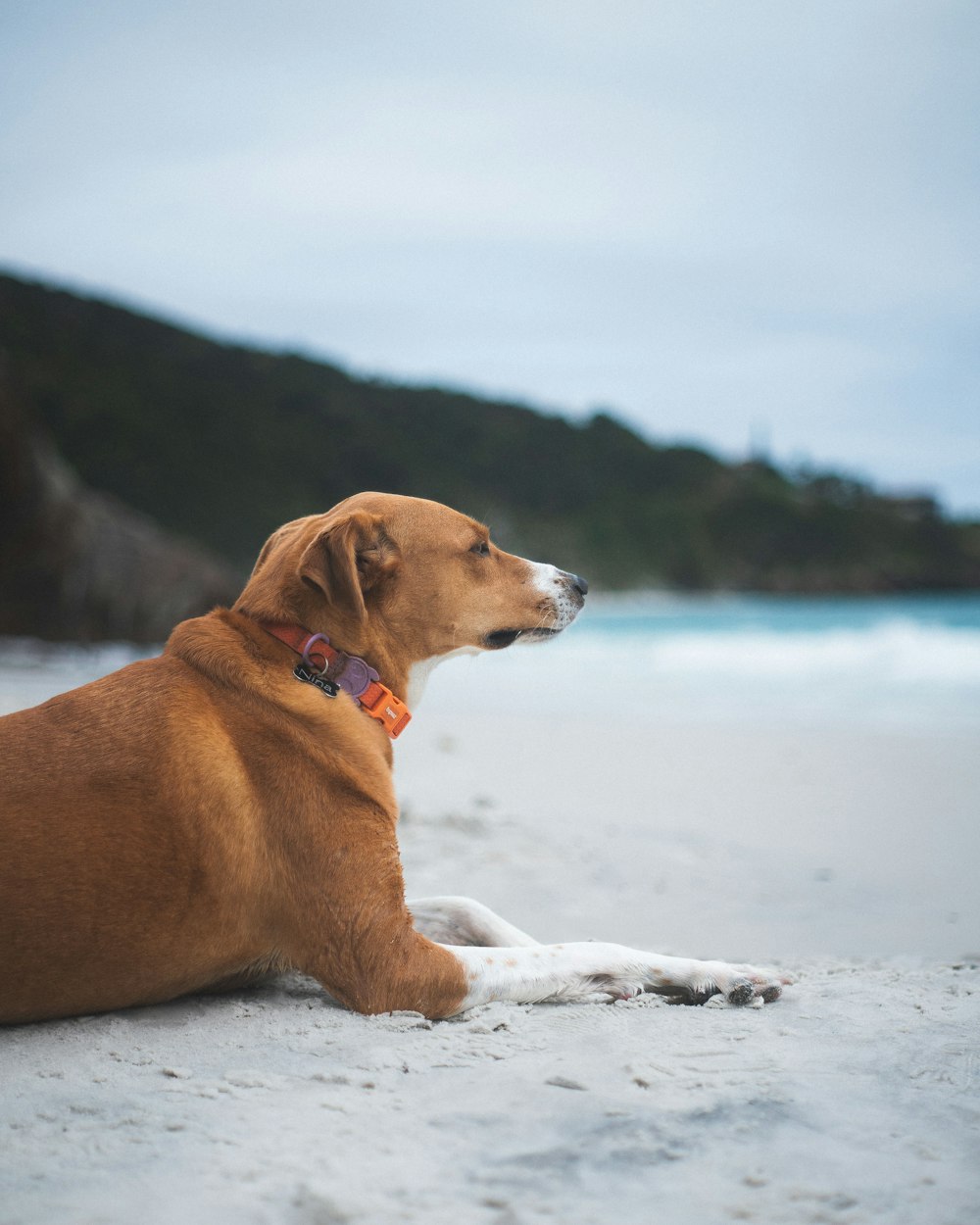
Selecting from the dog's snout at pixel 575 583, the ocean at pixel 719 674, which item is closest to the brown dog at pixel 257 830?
the dog's snout at pixel 575 583

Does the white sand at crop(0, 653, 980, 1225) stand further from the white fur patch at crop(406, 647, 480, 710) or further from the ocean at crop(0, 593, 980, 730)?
the ocean at crop(0, 593, 980, 730)

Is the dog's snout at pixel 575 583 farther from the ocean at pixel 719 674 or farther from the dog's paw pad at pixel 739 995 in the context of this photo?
the ocean at pixel 719 674

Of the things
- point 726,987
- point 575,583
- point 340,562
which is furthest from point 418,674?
point 726,987

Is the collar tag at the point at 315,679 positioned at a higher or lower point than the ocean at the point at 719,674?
lower

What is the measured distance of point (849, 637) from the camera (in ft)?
77.6

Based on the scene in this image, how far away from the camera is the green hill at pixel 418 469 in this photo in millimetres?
47094

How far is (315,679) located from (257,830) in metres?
0.51

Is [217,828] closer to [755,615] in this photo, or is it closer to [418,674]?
[418,674]

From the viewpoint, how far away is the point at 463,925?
131 inches

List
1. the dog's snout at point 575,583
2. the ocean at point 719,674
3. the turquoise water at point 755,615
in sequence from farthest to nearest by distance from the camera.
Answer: the turquoise water at point 755,615 < the ocean at point 719,674 < the dog's snout at point 575,583

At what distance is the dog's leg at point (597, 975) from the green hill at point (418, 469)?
4059cm

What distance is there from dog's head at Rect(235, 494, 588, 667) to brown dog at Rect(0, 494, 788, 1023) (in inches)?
0.4

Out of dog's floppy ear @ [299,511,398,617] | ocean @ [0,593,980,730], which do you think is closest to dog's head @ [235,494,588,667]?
dog's floppy ear @ [299,511,398,617]

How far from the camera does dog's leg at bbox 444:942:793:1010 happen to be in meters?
2.89
